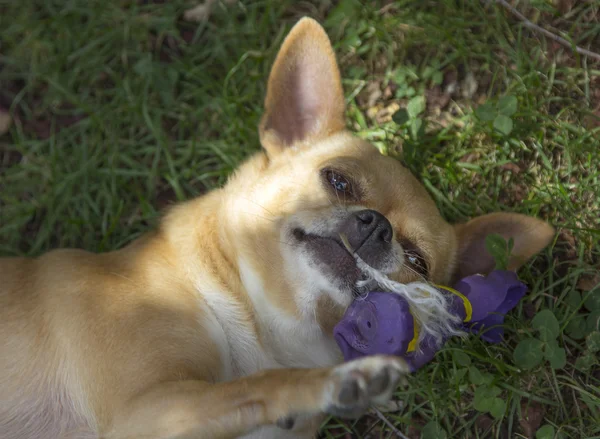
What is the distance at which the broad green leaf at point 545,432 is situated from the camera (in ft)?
11.4

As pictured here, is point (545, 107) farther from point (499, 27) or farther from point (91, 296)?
point (91, 296)

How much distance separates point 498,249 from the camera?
11.5 feet

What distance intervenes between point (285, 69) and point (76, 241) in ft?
6.33

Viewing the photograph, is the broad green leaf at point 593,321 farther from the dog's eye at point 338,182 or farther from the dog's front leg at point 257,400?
the dog's front leg at point 257,400

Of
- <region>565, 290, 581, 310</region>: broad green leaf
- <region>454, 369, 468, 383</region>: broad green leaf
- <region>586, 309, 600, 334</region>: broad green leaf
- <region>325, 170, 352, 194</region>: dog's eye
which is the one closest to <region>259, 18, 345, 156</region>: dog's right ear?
<region>325, 170, 352, 194</region>: dog's eye

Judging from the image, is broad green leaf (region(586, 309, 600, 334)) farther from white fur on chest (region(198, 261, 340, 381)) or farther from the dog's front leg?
the dog's front leg

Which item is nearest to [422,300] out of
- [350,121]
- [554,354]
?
[554,354]

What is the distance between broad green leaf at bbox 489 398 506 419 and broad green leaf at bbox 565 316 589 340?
2.05ft

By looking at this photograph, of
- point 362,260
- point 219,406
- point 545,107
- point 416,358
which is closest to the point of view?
point 219,406

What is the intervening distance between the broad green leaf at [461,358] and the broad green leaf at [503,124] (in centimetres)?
143

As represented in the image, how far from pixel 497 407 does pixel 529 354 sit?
35cm

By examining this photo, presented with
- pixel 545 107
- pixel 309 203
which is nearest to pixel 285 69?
pixel 309 203

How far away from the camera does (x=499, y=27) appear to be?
4.42 meters

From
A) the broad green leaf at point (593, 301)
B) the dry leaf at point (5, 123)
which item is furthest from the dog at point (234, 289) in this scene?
the dry leaf at point (5, 123)
